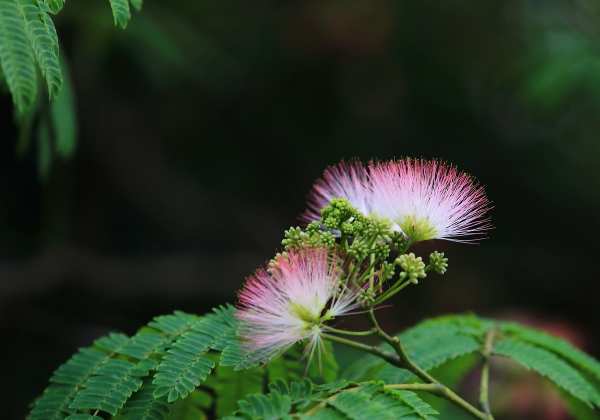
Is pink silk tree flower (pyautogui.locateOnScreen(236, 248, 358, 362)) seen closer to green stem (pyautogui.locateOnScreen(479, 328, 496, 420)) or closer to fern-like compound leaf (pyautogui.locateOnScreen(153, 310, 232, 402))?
fern-like compound leaf (pyautogui.locateOnScreen(153, 310, 232, 402))

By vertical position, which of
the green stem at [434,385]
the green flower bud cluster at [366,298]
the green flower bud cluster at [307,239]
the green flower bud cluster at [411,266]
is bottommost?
the green stem at [434,385]

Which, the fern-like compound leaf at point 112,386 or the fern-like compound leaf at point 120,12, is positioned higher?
the fern-like compound leaf at point 120,12

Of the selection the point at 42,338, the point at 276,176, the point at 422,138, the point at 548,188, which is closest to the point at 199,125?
the point at 276,176

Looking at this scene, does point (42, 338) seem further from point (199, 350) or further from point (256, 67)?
point (199, 350)

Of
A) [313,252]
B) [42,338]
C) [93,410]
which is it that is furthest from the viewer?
[42,338]

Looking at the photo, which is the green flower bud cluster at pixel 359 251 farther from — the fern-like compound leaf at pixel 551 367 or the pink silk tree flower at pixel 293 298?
the fern-like compound leaf at pixel 551 367

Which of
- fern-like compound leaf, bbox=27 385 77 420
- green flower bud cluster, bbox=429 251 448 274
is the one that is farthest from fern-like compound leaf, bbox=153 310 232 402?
green flower bud cluster, bbox=429 251 448 274

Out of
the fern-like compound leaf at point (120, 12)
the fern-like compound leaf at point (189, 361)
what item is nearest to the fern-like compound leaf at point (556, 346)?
the fern-like compound leaf at point (189, 361)
